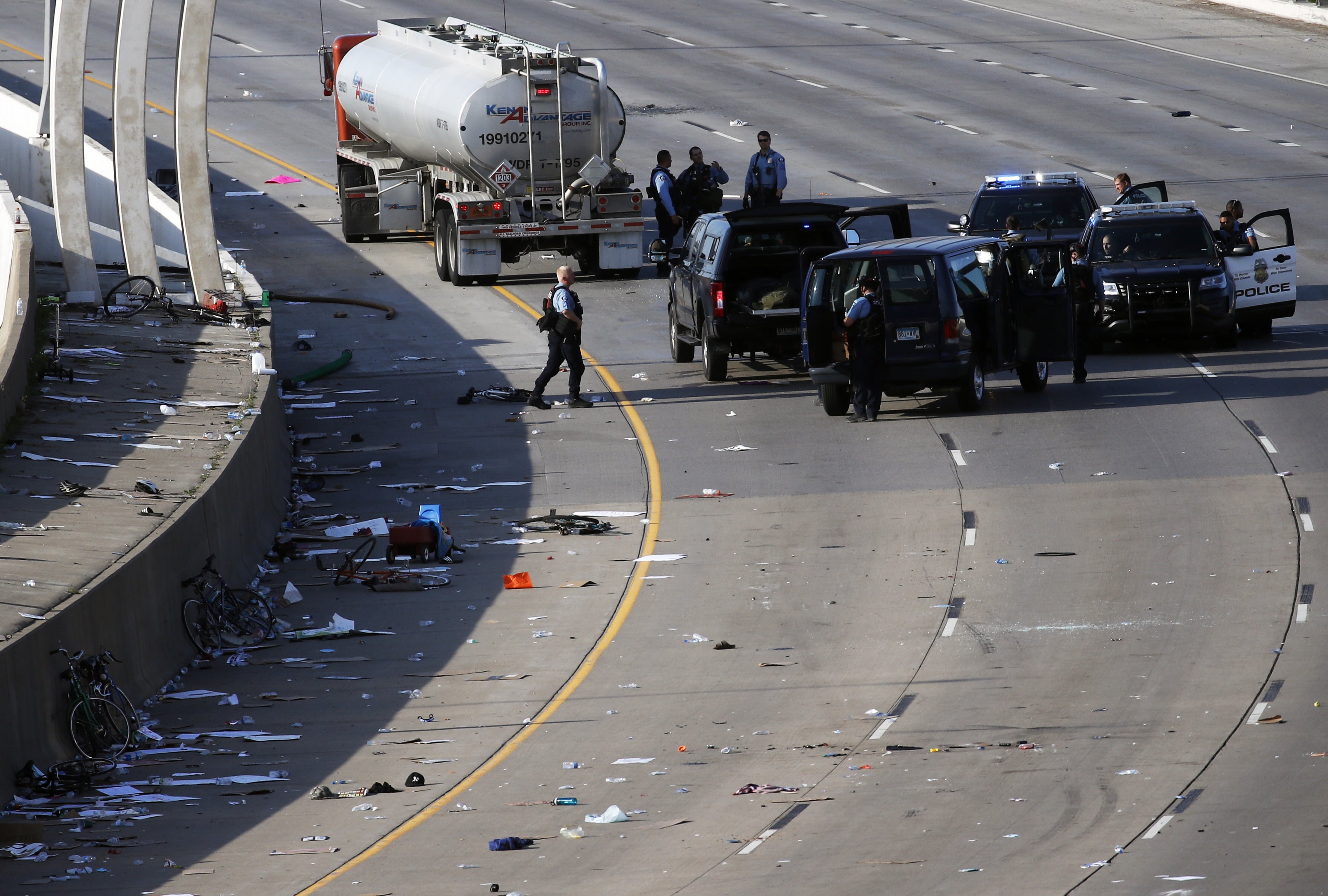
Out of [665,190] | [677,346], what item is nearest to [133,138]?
[677,346]

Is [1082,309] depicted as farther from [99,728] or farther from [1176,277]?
[99,728]

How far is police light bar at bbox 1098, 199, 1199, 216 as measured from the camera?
26594 millimetres

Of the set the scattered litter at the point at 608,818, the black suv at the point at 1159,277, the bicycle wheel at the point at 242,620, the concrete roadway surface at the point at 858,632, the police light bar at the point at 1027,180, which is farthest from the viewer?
the police light bar at the point at 1027,180

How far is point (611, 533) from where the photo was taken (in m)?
18.8

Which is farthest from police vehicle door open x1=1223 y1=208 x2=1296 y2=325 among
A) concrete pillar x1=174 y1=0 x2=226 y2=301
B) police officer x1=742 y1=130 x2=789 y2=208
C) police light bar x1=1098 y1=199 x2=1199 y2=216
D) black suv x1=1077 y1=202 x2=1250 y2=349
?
concrete pillar x1=174 y1=0 x2=226 y2=301

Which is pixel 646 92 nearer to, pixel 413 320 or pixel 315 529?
pixel 413 320

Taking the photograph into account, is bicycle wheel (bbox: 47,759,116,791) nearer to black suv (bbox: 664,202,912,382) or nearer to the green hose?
black suv (bbox: 664,202,912,382)

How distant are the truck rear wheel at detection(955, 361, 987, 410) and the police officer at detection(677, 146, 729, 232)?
34.7ft

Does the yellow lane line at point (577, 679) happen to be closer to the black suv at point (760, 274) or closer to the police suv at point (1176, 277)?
the black suv at point (760, 274)

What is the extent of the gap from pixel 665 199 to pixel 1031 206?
6.50 m

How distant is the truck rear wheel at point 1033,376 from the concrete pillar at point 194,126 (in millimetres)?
10187

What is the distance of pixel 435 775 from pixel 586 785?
3.64ft

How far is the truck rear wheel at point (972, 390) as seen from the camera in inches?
891

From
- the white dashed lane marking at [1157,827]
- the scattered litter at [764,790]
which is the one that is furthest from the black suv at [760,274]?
the white dashed lane marking at [1157,827]
